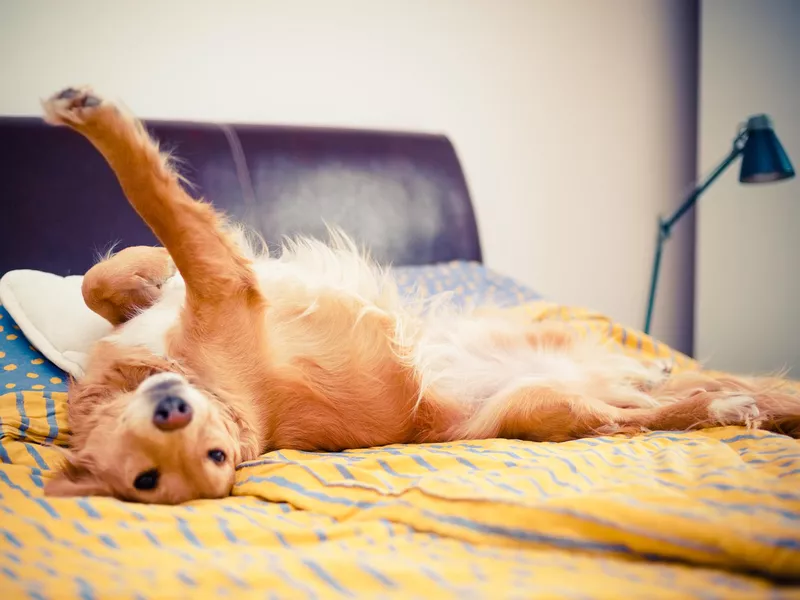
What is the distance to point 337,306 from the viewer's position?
143cm

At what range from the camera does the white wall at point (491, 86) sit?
2056 mm

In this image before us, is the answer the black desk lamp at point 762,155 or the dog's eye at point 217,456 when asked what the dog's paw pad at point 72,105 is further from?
the black desk lamp at point 762,155

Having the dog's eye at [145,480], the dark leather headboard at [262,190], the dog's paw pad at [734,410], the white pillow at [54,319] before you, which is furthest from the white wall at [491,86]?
the dog's paw pad at [734,410]

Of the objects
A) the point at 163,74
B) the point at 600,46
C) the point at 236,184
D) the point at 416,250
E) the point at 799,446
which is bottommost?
the point at 799,446

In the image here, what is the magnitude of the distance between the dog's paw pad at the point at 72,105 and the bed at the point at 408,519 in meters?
0.56

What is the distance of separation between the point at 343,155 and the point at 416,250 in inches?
17.0

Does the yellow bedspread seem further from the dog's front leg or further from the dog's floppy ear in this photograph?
the dog's front leg

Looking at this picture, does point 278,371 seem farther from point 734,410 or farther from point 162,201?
point 734,410

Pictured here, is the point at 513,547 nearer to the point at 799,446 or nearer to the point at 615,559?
the point at 615,559

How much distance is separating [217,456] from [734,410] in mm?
1050

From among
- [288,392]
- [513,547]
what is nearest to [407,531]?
[513,547]

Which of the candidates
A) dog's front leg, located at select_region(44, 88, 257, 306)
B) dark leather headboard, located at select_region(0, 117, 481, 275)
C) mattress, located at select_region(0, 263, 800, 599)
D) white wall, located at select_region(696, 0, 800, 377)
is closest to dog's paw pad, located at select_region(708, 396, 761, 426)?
mattress, located at select_region(0, 263, 800, 599)

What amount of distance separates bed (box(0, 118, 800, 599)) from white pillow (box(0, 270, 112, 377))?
0.14ft

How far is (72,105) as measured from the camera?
998 mm
